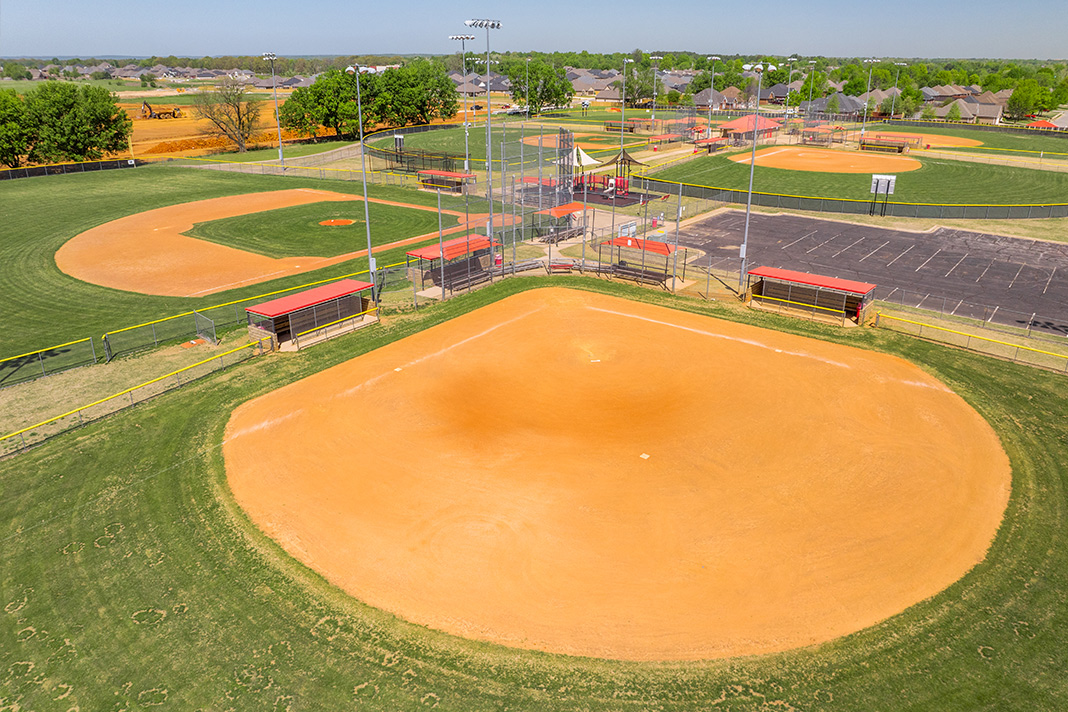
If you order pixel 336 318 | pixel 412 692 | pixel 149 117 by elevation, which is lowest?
pixel 412 692

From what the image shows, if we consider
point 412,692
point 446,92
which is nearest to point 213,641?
point 412,692

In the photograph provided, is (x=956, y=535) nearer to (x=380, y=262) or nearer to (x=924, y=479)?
(x=924, y=479)

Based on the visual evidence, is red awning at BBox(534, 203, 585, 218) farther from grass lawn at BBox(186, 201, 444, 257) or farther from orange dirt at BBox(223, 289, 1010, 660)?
orange dirt at BBox(223, 289, 1010, 660)

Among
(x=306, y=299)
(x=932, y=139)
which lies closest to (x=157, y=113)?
(x=306, y=299)

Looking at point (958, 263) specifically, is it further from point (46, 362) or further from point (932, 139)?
point (932, 139)

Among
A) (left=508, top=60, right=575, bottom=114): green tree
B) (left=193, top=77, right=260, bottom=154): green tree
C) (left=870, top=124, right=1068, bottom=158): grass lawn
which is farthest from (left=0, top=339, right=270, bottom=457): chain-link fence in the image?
(left=508, top=60, right=575, bottom=114): green tree

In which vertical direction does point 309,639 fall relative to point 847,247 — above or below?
below

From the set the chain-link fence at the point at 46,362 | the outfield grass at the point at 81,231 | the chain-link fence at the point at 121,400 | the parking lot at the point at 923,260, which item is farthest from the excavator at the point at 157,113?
the chain-link fence at the point at 121,400
